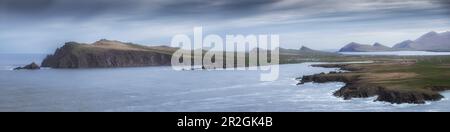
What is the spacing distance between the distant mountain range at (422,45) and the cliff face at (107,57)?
391 centimetres

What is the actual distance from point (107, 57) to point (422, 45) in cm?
851

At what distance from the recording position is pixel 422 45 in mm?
9406

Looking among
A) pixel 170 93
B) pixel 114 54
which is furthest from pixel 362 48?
pixel 114 54

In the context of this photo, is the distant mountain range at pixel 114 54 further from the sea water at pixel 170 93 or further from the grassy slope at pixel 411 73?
the grassy slope at pixel 411 73

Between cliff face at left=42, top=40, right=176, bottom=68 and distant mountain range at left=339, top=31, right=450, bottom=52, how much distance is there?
391 cm

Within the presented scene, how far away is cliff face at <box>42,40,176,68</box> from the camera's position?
440 inches

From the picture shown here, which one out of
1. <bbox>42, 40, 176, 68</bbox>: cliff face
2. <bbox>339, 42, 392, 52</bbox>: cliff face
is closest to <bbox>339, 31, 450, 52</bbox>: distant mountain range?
<bbox>339, 42, 392, 52</bbox>: cliff face

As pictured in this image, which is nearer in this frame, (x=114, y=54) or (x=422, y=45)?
(x=422, y=45)

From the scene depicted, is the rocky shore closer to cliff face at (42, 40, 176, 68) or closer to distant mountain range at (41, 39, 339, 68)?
distant mountain range at (41, 39, 339, 68)

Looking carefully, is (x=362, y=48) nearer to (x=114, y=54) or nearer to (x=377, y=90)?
(x=377, y=90)
